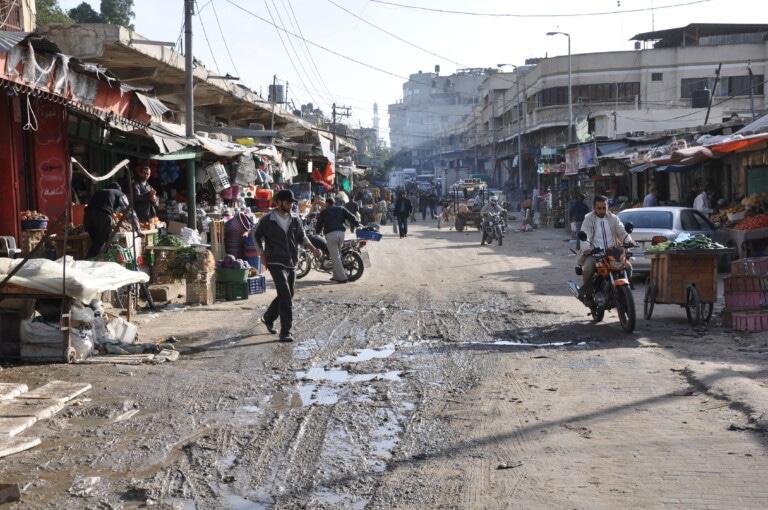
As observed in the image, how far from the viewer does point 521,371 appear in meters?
8.46

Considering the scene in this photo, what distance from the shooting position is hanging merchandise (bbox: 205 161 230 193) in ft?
62.3

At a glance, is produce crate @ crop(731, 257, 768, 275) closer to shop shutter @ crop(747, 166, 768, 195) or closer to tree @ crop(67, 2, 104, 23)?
shop shutter @ crop(747, 166, 768, 195)

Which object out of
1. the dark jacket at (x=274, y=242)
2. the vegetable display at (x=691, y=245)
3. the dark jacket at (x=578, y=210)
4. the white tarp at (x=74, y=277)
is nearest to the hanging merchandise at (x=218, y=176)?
the dark jacket at (x=274, y=242)

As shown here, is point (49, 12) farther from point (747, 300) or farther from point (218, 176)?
point (747, 300)

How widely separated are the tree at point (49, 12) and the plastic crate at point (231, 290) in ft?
123

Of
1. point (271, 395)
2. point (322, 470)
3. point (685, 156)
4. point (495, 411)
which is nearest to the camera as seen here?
point (322, 470)

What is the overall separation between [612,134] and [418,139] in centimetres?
12533

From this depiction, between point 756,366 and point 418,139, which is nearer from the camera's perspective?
point 756,366

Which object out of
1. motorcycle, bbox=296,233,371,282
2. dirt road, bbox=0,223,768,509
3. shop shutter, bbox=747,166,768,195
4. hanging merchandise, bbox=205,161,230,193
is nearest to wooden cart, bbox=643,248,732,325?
dirt road, bbox=0,223,768,509

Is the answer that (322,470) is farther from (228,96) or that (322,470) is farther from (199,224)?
(228,96)

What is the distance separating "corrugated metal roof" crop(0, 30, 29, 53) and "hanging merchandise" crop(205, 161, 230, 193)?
8857 millimetres

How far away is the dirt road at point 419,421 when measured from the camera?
4.97m

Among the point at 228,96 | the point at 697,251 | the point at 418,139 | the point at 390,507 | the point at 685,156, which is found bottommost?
the point at 390,507

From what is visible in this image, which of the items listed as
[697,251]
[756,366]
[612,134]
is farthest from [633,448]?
[612,134]
